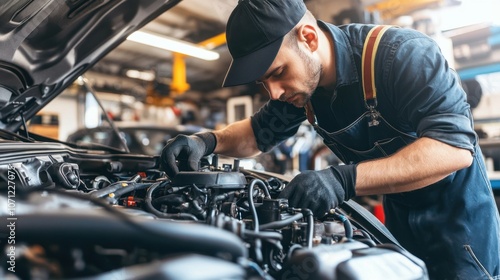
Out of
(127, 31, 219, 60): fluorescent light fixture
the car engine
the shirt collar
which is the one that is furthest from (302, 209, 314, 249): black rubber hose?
(127, 31, 219, 60): fluorescent light fixture

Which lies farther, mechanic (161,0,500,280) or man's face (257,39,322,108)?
man's face (257,39,322,108)

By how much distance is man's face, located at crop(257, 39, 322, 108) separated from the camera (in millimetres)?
1162

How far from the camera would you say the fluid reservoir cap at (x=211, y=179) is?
92cm

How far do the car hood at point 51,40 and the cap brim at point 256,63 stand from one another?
469 mm

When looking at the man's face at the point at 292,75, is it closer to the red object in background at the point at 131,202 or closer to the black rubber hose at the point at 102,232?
the red object in background at the point at 131,202

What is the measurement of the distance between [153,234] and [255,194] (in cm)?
53

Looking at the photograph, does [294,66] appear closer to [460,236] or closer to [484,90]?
[460,236]

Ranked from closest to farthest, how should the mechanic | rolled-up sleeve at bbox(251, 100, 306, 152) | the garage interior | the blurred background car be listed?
the mechanic
rolled-up sleeve at bbox(251, 100, 306, 152)
the garage interior
the blurred background car

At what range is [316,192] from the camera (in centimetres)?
98

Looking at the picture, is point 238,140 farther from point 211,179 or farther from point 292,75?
point 211,179

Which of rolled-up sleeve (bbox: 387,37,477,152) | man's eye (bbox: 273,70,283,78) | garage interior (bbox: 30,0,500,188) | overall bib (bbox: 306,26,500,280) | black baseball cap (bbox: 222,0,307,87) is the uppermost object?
garage interior (bbox: 30,0,500,188)

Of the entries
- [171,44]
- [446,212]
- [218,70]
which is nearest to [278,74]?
[446,212]

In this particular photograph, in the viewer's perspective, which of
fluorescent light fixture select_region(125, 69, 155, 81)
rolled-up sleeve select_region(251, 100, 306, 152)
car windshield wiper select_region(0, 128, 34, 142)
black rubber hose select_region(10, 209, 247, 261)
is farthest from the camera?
fluorescent light fixture select_region(125, 69, 155, 81)

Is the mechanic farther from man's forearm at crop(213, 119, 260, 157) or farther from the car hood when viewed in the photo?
the car hood
